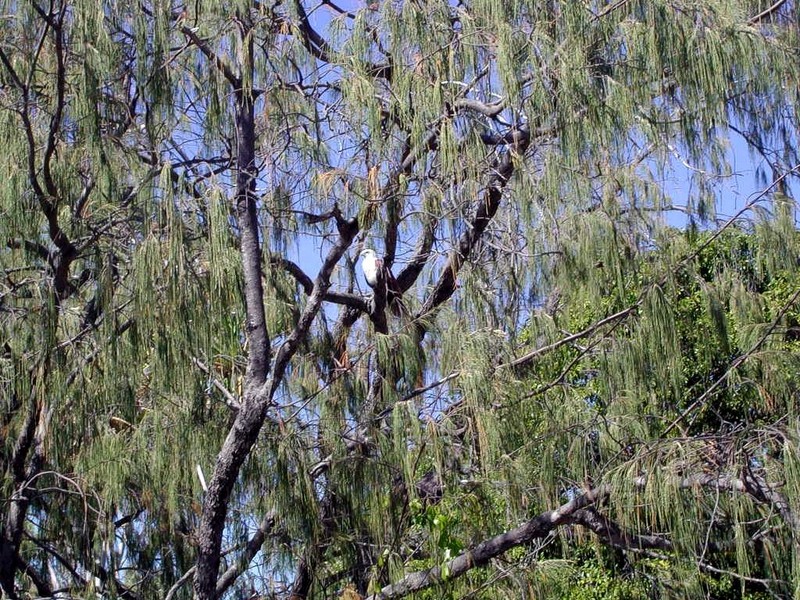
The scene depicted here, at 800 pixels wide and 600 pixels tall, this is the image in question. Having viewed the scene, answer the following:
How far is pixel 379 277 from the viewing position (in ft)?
9.37

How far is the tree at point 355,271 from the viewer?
2449mm

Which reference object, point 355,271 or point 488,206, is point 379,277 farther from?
point 488,206

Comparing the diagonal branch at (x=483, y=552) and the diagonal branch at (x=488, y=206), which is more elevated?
the diagonal branch at (x=488, y=206)

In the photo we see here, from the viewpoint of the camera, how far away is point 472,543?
2553mm

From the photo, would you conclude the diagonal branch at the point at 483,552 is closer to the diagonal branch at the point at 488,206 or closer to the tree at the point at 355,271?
the tree at the point at 355,271

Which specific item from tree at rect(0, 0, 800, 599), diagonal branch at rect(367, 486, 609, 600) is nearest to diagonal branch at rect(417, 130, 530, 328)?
tree at rect(0, 0, 800, 599)

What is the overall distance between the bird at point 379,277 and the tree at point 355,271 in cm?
5

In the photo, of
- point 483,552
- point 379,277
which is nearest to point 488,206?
point 379,277

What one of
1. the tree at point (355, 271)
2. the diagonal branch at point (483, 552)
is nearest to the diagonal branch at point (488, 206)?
the tree at point (355, 271)

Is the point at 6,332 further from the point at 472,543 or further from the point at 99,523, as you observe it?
the point at 472,543

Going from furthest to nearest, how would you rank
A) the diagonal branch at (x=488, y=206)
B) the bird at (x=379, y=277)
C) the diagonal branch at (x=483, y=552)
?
1. the bird at (x=379, y=277)
2. the diagonal branch at (x=488, y=206)
3. the diagonal branch at (x=483, y=552)

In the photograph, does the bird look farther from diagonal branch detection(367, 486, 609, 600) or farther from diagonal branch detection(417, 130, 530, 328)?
diagonal branch detection(367, 486, 609, 600)

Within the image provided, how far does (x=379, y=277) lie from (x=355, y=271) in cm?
7

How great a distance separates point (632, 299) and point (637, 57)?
0.72 metres
